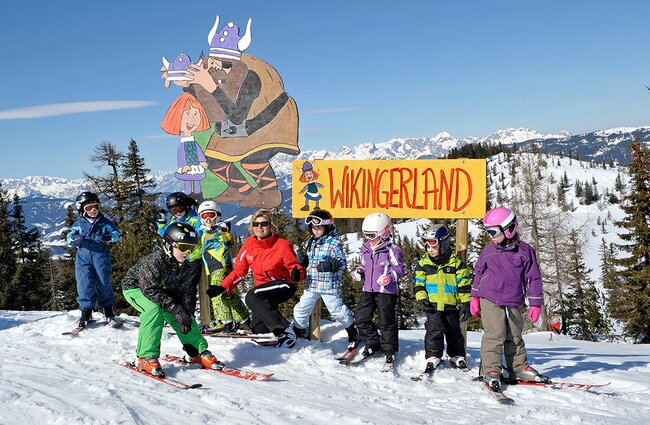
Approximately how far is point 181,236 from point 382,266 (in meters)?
2.58

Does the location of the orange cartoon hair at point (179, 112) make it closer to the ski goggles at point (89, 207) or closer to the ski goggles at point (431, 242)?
the ski goggles at point (89, 207)

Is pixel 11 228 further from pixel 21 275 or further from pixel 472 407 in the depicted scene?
pixel 472 407

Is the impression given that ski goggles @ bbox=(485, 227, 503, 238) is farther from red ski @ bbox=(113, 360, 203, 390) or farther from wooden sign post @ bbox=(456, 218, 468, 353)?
red ski @ bbox=(113, 360, 203, 390)

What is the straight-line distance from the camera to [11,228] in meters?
38.9

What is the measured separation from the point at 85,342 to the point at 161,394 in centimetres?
256

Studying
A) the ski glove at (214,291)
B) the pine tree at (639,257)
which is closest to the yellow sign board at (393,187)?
the ski glove at (214,291)

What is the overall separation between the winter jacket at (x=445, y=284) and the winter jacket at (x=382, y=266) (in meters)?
0.31

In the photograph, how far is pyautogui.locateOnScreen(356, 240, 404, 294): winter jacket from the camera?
6590 millimetres

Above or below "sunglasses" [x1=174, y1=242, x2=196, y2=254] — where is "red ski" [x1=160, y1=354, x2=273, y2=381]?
below

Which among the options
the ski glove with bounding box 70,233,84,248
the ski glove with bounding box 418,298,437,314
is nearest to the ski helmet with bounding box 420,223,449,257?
the ski glove with bounding box 418,298,437,314

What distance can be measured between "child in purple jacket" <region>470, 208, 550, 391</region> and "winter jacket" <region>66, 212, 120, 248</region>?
519cm

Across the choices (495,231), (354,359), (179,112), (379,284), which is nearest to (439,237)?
(495,231)

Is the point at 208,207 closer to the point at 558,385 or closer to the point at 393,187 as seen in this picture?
the point at 393,187

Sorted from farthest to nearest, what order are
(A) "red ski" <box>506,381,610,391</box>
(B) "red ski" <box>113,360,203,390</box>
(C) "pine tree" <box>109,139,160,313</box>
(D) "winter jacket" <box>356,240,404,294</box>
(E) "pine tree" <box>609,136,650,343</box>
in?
(C) "pine tree" <box>109,139,160,313</box>
(E) "pine tree" <box>609,136,650,343</box>
(D) "winter jacket" <box>356,240,404,294</box>
(A) "red ski" <box>506,381,610,391</box>
(B) "red ski" <box>113,360,203,390</box>
